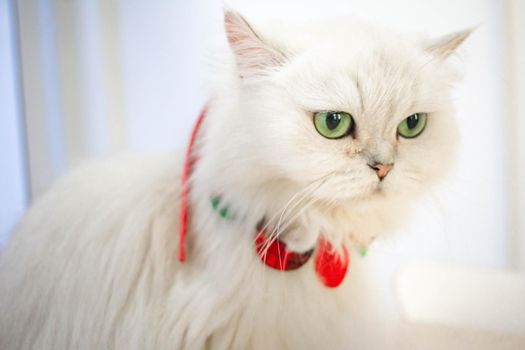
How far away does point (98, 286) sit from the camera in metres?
0.68

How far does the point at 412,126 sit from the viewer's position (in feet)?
1.88

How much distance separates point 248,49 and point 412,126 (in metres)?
0.26

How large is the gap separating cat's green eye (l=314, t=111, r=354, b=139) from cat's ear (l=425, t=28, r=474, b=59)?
0.71 ft

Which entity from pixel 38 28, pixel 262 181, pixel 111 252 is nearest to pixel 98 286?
pixel 111 252

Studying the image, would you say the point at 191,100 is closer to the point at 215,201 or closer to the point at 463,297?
the point at 215,201

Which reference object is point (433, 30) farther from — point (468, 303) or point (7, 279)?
point (7, 279)

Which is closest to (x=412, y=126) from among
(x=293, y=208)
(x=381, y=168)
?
(x=381, y=168)

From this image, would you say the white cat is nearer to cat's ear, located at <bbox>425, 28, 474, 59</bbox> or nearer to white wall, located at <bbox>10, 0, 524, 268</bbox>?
cat's ear, located at <bbox>425, 28, 474, 59</bbox>

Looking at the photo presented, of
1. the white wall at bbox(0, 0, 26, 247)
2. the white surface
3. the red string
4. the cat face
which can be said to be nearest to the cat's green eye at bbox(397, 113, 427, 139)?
the cat face

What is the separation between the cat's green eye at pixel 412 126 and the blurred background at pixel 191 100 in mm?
216

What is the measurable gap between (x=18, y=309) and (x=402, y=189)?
0.67m

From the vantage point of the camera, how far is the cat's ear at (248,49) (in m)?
0.54

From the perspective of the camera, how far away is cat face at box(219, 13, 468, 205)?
0.51 meters

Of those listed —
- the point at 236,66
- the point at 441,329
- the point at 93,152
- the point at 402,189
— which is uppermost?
the point at 236,66
